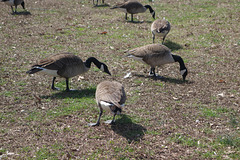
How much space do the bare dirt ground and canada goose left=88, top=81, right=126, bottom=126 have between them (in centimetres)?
68

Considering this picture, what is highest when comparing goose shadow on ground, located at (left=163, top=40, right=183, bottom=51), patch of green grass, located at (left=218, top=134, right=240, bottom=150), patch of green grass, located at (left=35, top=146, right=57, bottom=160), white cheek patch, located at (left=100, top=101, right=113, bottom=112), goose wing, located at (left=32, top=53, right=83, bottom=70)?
goose wing, located at (left=32, top=53, right=83, bottom=70)

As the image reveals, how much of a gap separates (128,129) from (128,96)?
1784 millimetres

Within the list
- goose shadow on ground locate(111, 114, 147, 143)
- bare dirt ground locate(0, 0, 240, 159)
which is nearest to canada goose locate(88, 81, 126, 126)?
goose shadow on ground locate(111, 114, 147, 143)

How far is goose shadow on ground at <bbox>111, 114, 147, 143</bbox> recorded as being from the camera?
6.11 meters

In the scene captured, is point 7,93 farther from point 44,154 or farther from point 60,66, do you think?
point 44,154

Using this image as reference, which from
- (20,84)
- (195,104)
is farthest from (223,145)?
(20,84)

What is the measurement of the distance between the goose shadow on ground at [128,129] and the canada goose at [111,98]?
21 cm

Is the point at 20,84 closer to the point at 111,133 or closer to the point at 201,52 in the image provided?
the point at 111,133

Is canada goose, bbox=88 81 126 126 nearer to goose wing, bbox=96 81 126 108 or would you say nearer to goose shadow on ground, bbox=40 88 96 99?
goose wing, bbox=96 81 126 108

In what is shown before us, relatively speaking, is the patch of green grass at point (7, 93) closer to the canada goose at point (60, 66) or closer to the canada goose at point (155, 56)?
the canada goose at point (60, 66)

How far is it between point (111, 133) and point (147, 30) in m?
9.37

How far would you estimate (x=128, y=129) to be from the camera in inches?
251

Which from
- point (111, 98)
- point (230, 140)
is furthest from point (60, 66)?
point (230, 140)

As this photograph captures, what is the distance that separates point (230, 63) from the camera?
10391 mm
